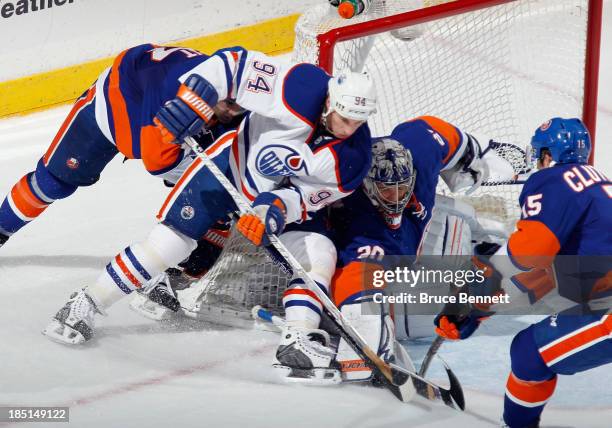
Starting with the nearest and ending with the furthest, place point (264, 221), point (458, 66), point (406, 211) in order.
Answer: point (264, 221) → point (406, 211) → point (458, 66)

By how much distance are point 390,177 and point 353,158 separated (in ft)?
0.56

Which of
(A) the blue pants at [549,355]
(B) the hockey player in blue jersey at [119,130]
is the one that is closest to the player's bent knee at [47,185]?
(B) the hockey player in blue jersey at [119,130]

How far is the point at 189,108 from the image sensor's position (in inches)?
119

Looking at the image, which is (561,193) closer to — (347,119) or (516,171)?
(347,119)

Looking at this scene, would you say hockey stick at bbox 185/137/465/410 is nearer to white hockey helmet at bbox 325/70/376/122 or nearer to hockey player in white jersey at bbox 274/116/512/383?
hockey player in white jersey at bbox 274/116/512/383

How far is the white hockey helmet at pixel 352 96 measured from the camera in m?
2.96

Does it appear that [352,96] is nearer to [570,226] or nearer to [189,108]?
[189,108]

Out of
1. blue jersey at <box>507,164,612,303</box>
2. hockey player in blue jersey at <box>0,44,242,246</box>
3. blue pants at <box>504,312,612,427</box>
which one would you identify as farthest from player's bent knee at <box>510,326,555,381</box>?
hockey player in blue jersey at <box>0,44,242,246</box>

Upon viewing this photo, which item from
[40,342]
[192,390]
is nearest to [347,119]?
[192,390]

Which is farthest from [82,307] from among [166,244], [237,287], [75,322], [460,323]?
[460,323]

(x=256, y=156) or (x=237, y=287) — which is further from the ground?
(x=256, y=156)

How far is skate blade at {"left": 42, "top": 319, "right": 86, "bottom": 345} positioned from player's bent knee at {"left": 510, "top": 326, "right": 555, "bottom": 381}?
4.11 feet

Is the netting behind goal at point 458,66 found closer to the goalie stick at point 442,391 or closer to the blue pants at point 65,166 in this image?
the blue pants at point 65,166

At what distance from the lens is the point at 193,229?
3.18 meters
